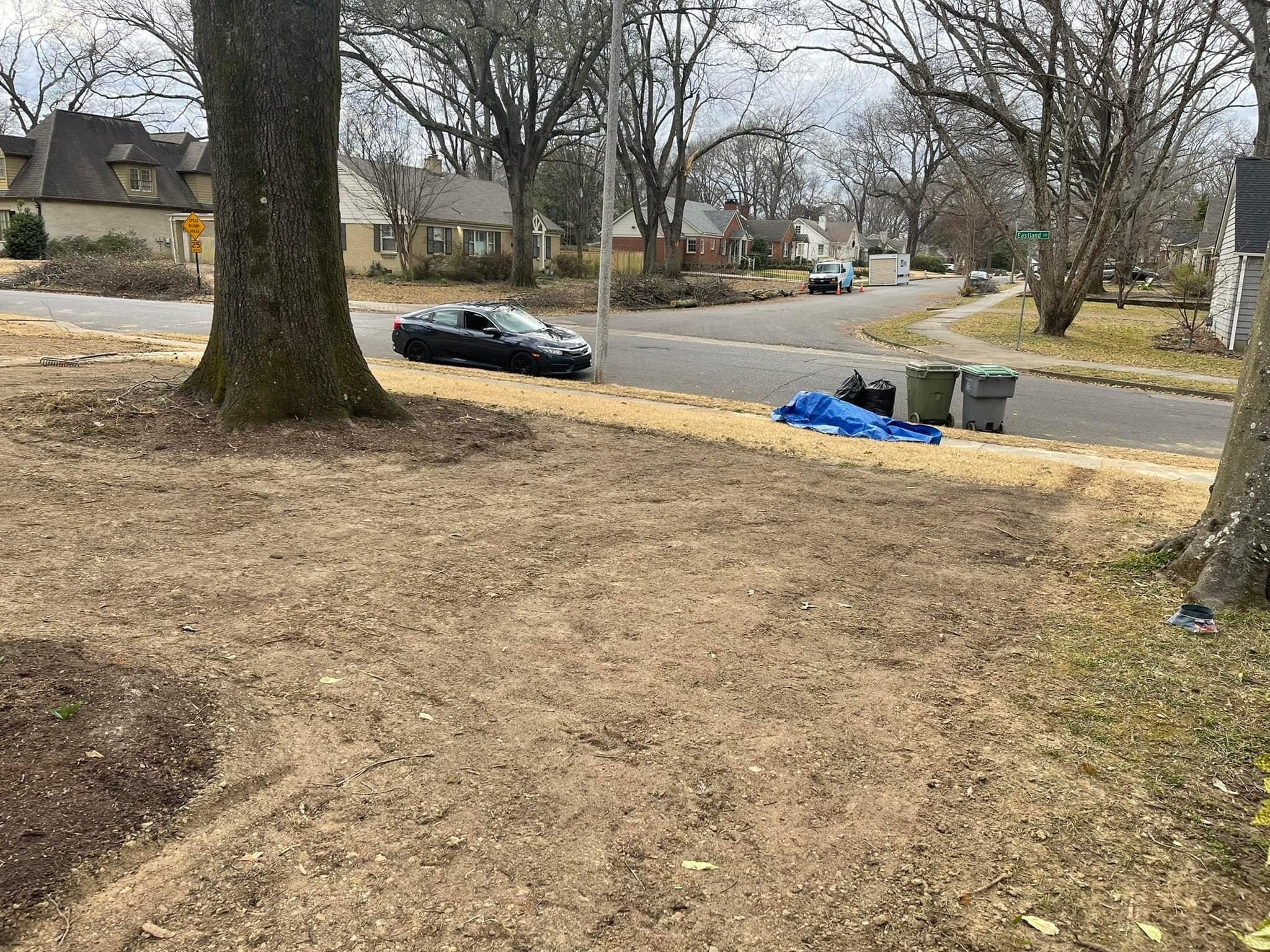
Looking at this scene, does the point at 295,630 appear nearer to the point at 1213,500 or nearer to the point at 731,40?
the point at 1213,500

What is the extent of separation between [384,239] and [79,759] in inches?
1854

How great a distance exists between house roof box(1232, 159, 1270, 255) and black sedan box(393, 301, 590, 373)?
2082cm

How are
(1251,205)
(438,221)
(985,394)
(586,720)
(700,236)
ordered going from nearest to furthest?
(586,720)
(985,394)
(1251,205)
(438,221)
(700,236)

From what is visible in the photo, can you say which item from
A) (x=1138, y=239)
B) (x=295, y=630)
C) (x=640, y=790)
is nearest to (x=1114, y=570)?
(x=640, y=790)

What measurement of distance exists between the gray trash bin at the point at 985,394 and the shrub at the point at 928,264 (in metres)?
91.9

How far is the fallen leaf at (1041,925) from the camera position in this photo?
2.65 m

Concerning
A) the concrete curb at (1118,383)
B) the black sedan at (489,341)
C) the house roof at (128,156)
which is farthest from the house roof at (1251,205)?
the house roof at (128,156)

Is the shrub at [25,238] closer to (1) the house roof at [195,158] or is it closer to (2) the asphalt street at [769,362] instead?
(1) the house roof at [195,158]

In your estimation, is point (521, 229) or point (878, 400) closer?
point (878, 400)

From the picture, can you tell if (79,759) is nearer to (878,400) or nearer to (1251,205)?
(878,400)

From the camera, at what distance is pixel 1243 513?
17.4ft

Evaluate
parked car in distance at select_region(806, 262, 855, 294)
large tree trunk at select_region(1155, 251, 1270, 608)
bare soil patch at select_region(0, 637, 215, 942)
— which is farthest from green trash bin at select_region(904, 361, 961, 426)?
parked car in distance at select_region(806, 262, 855, 294)

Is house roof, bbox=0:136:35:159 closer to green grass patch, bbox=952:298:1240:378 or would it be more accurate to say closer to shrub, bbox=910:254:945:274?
green grass patch, bbox=952:298:1240:378

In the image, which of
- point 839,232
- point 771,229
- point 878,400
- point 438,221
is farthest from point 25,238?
point 839,232
